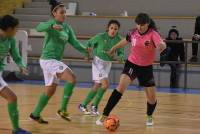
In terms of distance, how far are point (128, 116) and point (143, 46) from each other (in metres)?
2.02

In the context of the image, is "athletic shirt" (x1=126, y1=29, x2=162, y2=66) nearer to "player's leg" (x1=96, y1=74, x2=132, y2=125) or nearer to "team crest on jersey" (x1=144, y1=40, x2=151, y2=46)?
"team crest on jersey" (x1=144, y1=40, x2=151, y2=46)

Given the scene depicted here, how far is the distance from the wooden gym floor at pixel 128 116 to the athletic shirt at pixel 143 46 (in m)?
1.10

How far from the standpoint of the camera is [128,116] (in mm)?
10250

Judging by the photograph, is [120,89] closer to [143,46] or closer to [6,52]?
[143,46]

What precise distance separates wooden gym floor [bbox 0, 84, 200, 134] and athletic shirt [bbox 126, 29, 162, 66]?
1.10m

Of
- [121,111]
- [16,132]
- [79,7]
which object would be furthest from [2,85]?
[79,7]

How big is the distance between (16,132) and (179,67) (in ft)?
35.6

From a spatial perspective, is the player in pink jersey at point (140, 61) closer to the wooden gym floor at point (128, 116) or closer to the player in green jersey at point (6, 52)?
the wooden gym floor at point (128, 116)

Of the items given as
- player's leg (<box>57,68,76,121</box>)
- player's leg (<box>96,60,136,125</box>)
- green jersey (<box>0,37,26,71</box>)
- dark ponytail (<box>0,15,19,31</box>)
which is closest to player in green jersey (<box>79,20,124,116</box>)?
player's leg (<box>57,68,76,121</box>)

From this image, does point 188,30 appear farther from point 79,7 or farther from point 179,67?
point 79,7

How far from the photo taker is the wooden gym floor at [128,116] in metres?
8.30

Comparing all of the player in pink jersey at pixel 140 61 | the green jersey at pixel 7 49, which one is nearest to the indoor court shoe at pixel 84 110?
the player in pink jersey at pixel 140 61

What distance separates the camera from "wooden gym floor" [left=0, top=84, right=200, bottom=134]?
8297 mm

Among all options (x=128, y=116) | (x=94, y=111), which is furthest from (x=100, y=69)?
(x=128, y=116)
